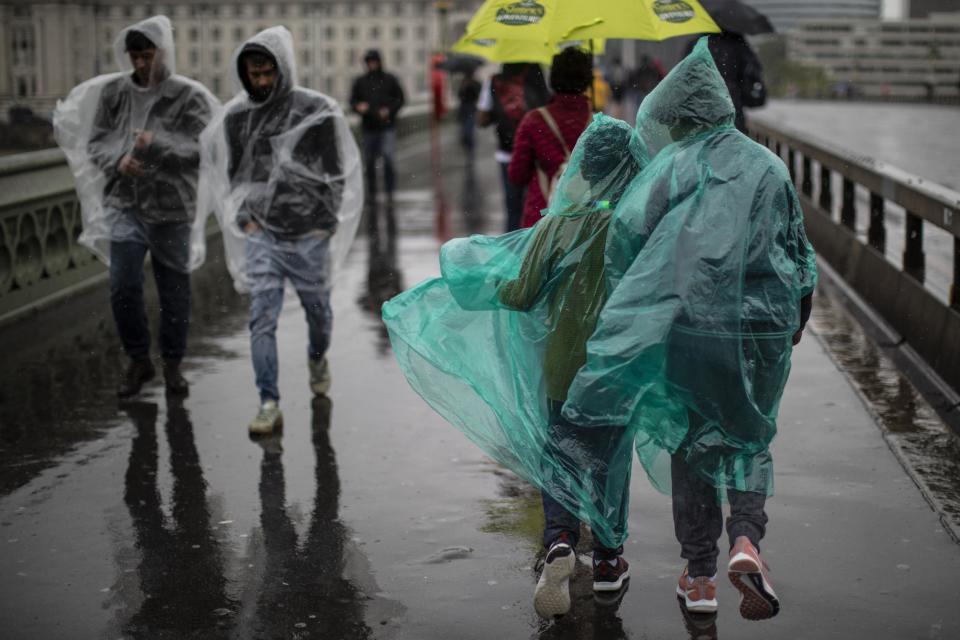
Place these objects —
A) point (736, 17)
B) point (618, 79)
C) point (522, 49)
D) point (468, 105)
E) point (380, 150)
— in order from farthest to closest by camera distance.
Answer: point (618, 79), point (468, 105), point (380, 150), point (736, 17), point (522, 49)

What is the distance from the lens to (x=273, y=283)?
745 centimetres

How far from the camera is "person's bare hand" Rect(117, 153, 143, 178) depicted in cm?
787

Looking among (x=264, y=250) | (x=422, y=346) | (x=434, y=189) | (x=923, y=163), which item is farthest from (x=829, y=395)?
(x=923, y=163)

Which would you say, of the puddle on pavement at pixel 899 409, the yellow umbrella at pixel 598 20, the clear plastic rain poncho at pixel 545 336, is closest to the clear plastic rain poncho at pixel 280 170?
the yellow umbrella at pixel 598 20

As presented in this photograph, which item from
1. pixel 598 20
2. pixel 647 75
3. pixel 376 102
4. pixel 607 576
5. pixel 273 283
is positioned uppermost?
pixel 598 20

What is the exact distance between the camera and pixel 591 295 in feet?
15.4

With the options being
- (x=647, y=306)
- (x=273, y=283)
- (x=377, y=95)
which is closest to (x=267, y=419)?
(x=273, y=283)

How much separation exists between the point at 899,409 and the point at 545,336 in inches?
133

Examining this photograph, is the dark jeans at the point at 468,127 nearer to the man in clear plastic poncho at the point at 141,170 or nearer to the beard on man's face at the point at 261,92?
the man in clear plastic poncho at the point at 141,170

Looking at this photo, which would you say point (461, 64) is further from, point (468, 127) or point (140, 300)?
point (140, 300)

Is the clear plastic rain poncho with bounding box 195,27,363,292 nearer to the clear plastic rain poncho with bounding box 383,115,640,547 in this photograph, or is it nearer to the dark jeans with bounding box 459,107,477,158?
the clear plastic rain poncho with bounding box 383,115,640,547

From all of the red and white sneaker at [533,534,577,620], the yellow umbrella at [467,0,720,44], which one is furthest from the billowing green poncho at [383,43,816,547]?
the yellow umbrella at [467,0,720,44]

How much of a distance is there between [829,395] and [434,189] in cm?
1430

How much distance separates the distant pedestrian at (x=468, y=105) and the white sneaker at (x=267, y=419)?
19.6m
